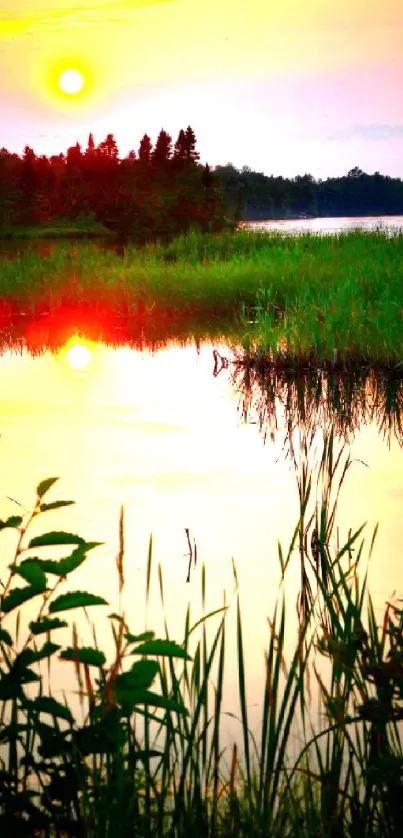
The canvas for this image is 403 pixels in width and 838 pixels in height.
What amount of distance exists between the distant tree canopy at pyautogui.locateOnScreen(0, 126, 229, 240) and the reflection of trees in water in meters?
32.1

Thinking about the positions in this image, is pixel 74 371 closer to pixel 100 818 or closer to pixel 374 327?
pixel 374 327

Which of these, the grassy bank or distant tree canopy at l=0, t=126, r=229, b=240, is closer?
the grassy bank

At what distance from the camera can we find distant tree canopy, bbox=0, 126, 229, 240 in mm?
42781

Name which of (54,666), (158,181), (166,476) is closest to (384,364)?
(166,476)

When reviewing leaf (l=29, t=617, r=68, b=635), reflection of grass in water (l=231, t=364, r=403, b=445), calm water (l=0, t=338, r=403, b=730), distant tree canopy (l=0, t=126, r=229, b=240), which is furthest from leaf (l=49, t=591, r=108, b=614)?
distant tree canopy (l=0, t=126, r=229, b=240)

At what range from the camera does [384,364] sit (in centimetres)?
820

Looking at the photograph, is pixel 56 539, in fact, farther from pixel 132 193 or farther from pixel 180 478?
pixel 132 193

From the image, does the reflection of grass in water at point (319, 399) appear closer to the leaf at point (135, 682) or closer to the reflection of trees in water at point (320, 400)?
A: the reflection of trees in water at point (320, 400)

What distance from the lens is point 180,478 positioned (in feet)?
17.2

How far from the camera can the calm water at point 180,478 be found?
362 cm

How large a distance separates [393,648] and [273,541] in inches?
93.5

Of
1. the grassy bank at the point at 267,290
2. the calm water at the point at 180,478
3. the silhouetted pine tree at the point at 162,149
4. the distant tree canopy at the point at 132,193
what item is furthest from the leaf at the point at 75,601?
the silhouetted pine tree at the point at 162,149

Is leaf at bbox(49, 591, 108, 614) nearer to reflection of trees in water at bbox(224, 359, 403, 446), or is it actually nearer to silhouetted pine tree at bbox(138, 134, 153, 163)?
reflection of trees in water at bbox(224, 359, 403, 446)

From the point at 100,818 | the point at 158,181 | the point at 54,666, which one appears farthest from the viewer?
the point at 158,181
